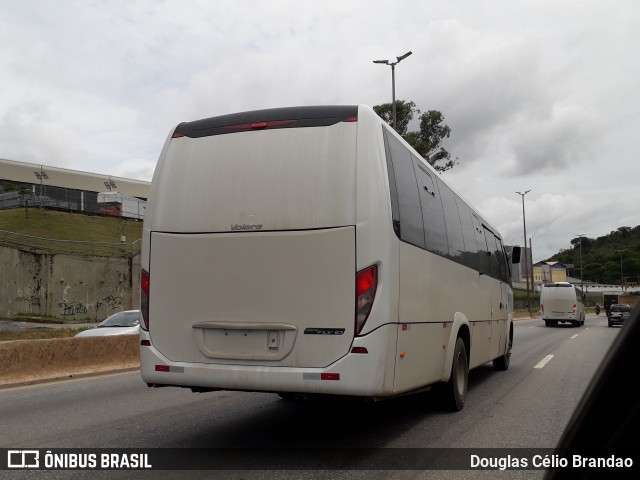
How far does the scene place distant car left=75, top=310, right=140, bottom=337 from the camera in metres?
13.5

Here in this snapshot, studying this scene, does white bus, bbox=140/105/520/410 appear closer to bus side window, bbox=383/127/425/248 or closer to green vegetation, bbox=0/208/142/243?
bus side window, bbox=383/127/425/248

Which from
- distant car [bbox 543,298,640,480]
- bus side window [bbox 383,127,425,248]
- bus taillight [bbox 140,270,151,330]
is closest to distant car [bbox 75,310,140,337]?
bus taillight [bbox 140,270,151,330]

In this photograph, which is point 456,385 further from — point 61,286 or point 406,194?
point 61,286

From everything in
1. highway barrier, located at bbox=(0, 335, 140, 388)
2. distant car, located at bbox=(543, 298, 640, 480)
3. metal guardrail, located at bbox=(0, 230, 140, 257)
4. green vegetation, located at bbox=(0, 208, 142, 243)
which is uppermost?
green vegetation, located at bbox=(0, 208, 142, 243)

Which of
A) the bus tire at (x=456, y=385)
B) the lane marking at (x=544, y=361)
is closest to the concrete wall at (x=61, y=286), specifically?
the lane marking at (x=544, y=361)

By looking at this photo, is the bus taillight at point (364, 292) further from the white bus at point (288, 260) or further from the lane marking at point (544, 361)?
the lane marking at point (544, 361)

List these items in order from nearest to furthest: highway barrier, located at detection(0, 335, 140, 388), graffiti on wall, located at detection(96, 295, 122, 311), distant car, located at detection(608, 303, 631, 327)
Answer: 1. highway barrier, located at detection(0, 335, 140, 388)
2. distant car, located at detection(608, 303, 631, 327)
3. graffiti on wall, located at detection(96, 295, 122, 311)

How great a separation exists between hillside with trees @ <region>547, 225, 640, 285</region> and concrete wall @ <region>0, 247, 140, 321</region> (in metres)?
95.1

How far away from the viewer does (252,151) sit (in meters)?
5.46

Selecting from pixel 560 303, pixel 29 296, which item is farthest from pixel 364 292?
pixel 560 303

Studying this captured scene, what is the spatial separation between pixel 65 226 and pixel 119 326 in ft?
120

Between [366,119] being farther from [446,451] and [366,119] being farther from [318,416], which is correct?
[318,416]

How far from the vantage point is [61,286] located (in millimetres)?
35156

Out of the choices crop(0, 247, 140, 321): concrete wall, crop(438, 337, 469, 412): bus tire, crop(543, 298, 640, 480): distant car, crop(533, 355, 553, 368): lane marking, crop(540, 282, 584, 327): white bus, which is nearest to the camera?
crop(543, 298, 640, 480): distant car
